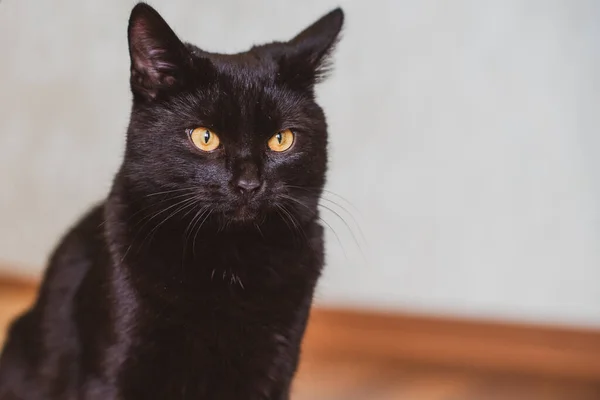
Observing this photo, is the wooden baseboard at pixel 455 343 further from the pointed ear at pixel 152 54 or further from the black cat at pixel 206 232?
the pointed ear at pixel 152 54

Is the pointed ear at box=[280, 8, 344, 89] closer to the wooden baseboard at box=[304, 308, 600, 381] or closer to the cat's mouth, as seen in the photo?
the cat's mouth

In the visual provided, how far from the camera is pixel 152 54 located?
0.86m

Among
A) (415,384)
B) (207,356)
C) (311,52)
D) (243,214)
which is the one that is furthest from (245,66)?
(415,384)

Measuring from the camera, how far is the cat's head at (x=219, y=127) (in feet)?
2.85

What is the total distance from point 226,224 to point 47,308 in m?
0.35

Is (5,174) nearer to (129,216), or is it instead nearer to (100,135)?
(100,135)

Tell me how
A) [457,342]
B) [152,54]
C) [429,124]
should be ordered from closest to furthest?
[152,54]
[429,124]
[457,342]

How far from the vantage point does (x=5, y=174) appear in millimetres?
1875

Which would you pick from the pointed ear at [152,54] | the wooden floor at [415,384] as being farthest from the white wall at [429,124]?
the pointed ear at [152,54]

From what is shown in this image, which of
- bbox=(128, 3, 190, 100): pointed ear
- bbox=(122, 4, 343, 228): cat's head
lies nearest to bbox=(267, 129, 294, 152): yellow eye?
bbox=(122, 4, 343, 228): cat's head

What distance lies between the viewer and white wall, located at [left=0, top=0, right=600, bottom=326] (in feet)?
4.94

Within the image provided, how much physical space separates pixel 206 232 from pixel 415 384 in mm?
899

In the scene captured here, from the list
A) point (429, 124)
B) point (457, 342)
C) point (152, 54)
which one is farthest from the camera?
point (457, 342)

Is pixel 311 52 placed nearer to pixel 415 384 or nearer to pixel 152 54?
pixel 152 54
